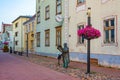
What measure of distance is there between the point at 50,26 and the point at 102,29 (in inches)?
512

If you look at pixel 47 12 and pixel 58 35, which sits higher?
pixel 47 12

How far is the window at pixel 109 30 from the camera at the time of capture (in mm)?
17358

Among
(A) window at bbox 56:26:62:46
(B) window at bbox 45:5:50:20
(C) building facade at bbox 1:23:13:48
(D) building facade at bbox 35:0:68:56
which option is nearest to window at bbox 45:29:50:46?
→ (D) building facade at bbox 35:0:68:56

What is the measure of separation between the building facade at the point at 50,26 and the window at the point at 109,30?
7431 mm

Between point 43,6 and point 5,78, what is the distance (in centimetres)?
2279

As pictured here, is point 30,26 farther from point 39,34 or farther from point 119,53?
point 119,53

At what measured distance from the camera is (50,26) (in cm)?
3097

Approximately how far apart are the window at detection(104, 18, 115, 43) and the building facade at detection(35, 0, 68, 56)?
24.4 feet

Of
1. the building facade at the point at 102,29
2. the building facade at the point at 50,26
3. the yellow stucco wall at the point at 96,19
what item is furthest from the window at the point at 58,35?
the building facade at the point at 102,29

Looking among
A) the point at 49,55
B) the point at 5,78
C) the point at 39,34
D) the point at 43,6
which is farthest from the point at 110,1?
the point at 39,34

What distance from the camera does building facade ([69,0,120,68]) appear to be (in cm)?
1684

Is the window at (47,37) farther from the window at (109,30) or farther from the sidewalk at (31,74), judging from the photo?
the sidewalk at (31,74)

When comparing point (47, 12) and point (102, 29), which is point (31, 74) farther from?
point (47, 12)

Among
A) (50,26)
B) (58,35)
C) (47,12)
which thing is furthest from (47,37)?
(58,35)
